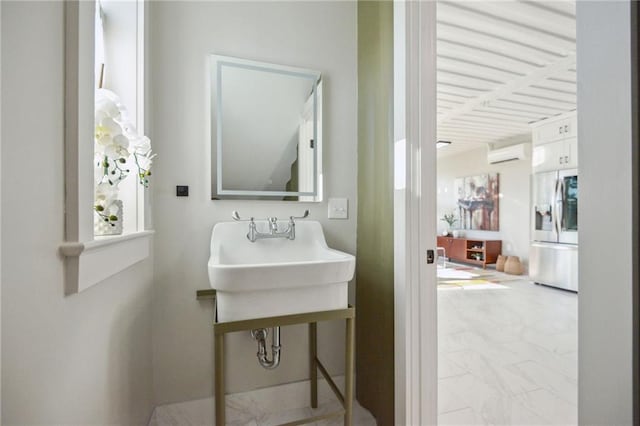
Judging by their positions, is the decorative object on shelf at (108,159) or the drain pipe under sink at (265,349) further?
the drain pipe under sink at (265,349)

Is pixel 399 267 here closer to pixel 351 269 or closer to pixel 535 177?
pixel 351 269

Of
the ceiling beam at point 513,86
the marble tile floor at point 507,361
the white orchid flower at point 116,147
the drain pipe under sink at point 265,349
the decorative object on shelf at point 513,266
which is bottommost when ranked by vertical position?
the marble tile floor at point 507,361

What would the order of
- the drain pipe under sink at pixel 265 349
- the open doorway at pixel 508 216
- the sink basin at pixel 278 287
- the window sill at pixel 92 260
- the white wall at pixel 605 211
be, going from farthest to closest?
1. the open doorway at pixel 508 216
2. the drain pipe under sink at pixel 265 349
3. the sink basin at pixel 278 287
4. the window sill at pixel 92 260
5. the white wall at pixel 605 211

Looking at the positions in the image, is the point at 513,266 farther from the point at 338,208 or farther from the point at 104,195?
the point at 104,195

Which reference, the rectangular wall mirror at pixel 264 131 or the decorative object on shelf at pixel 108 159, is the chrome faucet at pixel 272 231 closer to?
the rectangular wall mirror at pixel 264 131

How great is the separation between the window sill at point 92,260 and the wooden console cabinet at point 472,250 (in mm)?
6602

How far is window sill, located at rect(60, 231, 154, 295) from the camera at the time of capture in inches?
24.7

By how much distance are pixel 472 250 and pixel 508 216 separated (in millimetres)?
985

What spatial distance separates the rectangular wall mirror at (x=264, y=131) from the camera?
5.08ft

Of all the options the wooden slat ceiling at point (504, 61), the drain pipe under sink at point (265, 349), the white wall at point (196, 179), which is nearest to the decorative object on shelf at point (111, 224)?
the white wall at point (196, 179)

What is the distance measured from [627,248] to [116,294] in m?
1.19

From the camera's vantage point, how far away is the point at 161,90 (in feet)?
4.80

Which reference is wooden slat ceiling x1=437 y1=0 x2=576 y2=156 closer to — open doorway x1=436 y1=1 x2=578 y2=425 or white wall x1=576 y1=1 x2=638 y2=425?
open doorway x1=436 y1=1 x2=578 y2=425

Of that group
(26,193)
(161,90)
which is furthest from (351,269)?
(161,90)
